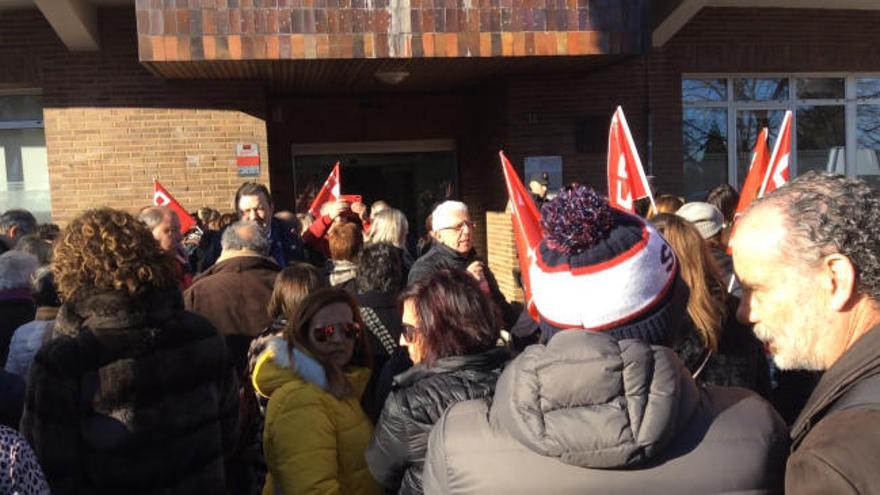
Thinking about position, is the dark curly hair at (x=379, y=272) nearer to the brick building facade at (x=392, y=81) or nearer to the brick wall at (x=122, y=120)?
the brick building facade at (x=392, y=81)

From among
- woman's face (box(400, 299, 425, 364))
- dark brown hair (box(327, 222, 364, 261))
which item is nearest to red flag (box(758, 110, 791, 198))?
dark brown hair (box(327, 222, 364, 261))

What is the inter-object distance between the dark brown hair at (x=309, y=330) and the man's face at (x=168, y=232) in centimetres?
162

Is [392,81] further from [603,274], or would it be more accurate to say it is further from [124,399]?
[603,274]

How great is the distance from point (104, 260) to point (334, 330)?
0.93 meters

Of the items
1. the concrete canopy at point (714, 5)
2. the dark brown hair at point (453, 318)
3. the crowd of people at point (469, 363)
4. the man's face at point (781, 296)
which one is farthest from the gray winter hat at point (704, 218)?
the concrete canopy at point (714, 5)

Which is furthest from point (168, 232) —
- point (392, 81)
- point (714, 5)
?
point (714, 5)

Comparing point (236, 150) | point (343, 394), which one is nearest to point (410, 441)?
point (343, 394)

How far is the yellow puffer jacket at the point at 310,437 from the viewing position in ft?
8.68

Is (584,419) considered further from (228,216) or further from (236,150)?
(236,150)

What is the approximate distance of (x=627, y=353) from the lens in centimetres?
149

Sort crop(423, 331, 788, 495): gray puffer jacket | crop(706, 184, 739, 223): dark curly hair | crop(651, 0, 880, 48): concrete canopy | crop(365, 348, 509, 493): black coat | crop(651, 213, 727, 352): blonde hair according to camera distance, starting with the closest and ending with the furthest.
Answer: crop(423, 331, 788, 495): gray puffer jacket < crop(365, 348, 509, 493): black coat < crop(651, 213, 727, 352): blonde hair < crop(706, 184, 739, 223): dark curly hair < crop(651, 0, 880, 48): concrete canopy

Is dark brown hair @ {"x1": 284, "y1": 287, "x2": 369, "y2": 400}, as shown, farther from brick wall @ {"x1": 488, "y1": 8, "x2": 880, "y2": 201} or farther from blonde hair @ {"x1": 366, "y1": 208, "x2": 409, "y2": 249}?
brick wall @ {"x1": 488, "y1": 8, "x2": 880, "y2": 201}

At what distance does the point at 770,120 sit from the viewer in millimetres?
10898

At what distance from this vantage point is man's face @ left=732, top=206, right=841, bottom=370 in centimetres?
152
